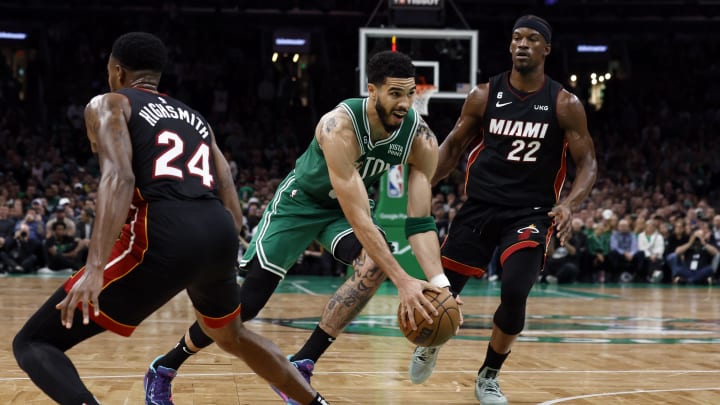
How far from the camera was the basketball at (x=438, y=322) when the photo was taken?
491cm

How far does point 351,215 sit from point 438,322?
27.5 inches

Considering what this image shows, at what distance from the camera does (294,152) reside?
25656 millimetres

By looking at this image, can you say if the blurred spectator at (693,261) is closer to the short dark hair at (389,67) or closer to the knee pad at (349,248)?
the knee pad at (349,248)

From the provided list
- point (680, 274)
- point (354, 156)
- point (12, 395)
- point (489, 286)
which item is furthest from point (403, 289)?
point (680, 274)

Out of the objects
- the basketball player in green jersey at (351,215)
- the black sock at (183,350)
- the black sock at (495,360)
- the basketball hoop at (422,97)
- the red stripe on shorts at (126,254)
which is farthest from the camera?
the basketball hoop at (422,97)

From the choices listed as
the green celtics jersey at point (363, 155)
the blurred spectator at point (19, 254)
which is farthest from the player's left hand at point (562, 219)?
the blurred spectator at point (19, 254)

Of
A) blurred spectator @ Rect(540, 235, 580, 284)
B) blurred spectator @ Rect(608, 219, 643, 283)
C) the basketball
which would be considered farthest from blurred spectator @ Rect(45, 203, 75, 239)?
the basketball

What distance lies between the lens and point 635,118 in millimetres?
29281

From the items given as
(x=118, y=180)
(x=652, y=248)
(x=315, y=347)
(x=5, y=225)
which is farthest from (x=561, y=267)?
(x=118, y=180)

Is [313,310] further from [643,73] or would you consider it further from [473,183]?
[643,73]

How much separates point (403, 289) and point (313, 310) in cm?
721

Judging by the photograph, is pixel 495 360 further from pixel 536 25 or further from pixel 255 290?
pixel 536 25

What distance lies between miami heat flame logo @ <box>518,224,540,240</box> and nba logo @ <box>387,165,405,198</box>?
958 cm

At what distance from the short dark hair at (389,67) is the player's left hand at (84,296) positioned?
1.95 meters
